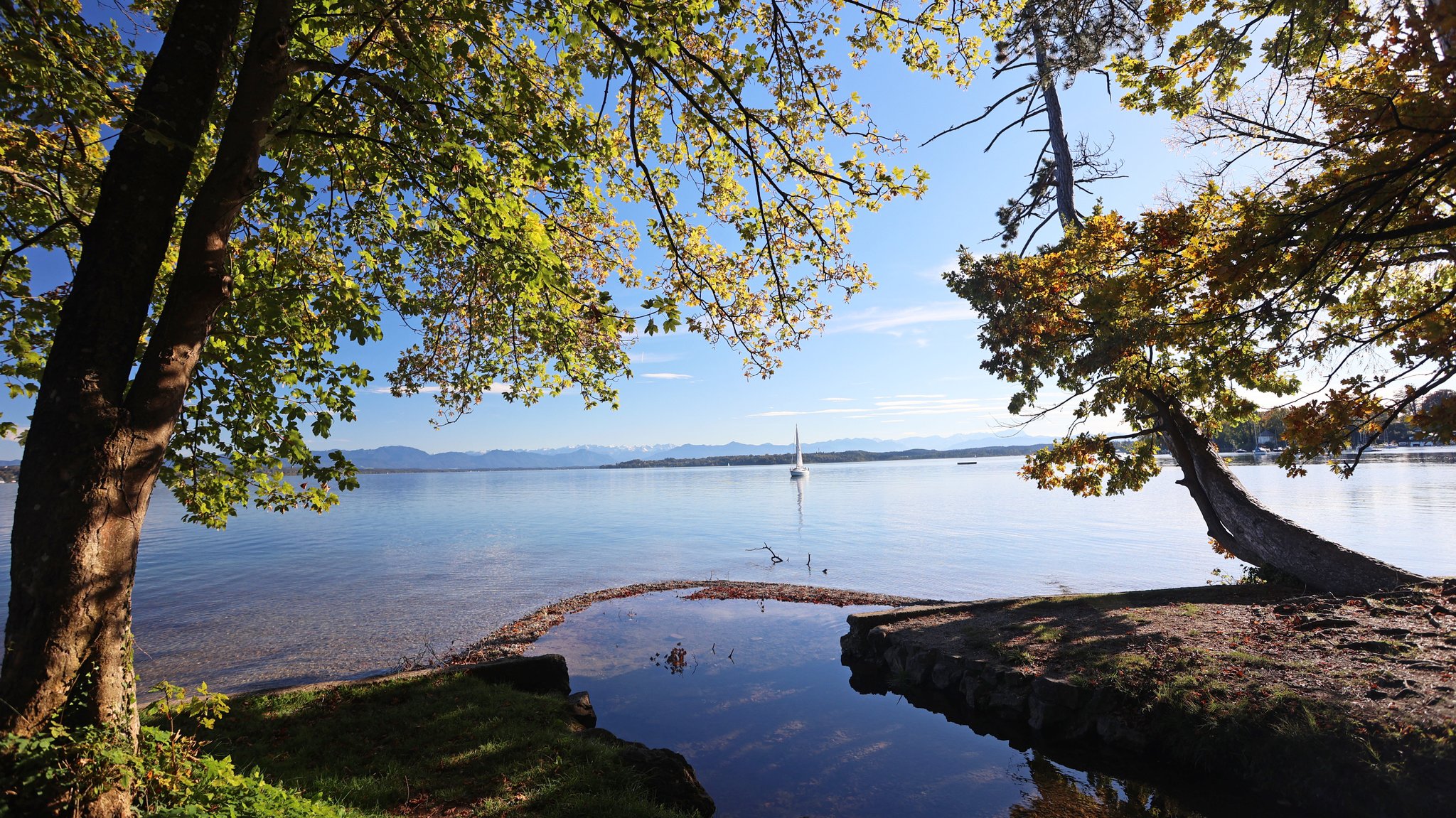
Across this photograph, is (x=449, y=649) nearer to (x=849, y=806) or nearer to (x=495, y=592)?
(x=495, y=592)

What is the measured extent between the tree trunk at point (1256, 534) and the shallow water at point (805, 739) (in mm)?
9234

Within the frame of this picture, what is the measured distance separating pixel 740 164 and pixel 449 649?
16.3m

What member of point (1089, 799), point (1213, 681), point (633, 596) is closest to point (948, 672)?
point (1089, 799)

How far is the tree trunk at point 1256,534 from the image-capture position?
43.5 feet

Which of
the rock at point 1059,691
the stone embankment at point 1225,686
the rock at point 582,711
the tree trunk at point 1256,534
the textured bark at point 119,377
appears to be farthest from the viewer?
the tree trunk at point 1256,534

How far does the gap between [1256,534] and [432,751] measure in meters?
18.8

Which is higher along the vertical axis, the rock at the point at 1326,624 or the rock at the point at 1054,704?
the rock at the point at 1326,624

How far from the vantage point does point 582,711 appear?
1044cm

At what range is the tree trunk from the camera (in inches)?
522

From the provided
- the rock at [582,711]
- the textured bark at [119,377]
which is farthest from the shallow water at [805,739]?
the textured bark at [119,377]

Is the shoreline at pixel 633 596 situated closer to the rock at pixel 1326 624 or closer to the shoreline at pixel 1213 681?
the shoreline at pixel 1213 681

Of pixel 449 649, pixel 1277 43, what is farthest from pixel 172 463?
pixel 1277 43

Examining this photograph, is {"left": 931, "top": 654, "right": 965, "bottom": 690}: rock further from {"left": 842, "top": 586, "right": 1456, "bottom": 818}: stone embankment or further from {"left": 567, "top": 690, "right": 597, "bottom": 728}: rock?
{"left": 567, "top": 690, "right": 597, "bottom": 728}: rock

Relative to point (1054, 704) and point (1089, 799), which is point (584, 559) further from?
point (1089, 799)
